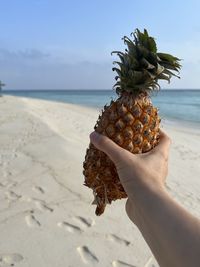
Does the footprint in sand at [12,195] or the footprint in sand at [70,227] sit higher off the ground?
the footprint in sand at [12,195]

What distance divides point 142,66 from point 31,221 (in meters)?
3.03

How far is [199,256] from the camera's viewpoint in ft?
5.41

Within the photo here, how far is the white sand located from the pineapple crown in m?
2.31

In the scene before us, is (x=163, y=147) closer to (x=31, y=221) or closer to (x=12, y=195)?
(x=31, y=221)

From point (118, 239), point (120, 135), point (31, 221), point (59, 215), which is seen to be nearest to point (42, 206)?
point (59, 215)

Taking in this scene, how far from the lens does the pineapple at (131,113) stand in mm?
2686

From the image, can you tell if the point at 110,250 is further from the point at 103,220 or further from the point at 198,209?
the point at 198,209

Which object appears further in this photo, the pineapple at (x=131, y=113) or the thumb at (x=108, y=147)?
the pineapple at (x=131, y=113)

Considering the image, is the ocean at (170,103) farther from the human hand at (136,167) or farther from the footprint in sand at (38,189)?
the footprint in sand at (38,189)

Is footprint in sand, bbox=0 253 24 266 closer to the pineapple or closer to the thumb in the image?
the pineapple

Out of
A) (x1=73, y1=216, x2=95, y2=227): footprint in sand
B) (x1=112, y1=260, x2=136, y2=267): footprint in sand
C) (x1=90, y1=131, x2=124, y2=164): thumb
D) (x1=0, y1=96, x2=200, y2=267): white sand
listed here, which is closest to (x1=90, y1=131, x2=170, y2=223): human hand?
(x1=90, y1=131, x2=124, y2=164): thumb

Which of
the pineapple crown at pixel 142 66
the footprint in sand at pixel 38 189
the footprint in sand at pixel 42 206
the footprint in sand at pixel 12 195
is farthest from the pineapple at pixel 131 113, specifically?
the footprint in sand at pixel 38 189

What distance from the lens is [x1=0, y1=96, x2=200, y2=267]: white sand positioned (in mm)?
4395

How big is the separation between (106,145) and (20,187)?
411 centimetres
